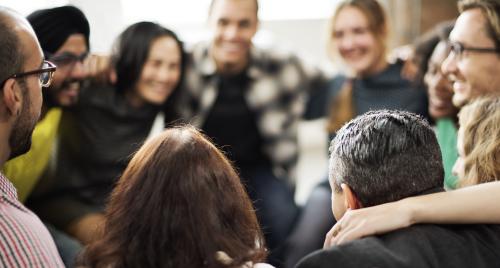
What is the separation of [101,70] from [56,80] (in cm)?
28

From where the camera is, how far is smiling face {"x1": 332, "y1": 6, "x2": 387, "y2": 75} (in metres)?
2.80

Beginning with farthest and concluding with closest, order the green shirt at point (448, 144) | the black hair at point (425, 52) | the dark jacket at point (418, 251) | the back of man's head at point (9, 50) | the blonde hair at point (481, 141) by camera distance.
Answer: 1. the black hair at point (425, 52)
2. the green shirt at point (448, 144)
3. the blonde hair at point (481, 141)
4. the back of man's head at point (9, 50)
5. the dark jacket at point (418, 251)

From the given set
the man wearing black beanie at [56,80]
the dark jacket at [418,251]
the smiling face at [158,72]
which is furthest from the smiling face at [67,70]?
the dark jacket at [418,251]

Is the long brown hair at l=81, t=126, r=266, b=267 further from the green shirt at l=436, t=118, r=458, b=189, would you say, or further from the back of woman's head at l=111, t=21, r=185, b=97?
the back of woman's head at l=111, t=21, r=185, b=97

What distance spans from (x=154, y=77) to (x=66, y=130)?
391mm

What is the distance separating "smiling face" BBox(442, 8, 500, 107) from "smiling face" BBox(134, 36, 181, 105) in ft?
3.48

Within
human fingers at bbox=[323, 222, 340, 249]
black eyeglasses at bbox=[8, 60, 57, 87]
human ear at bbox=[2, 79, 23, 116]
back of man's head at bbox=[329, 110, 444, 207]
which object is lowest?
human fingers at bbox=[323, 222, 340, 249]

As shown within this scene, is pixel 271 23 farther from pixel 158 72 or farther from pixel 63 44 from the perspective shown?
pixel 63 44

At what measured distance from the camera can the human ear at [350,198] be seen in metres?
1.34

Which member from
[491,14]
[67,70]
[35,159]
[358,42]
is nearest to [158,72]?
[67,70]

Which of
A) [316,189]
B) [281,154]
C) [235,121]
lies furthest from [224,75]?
[316,189]

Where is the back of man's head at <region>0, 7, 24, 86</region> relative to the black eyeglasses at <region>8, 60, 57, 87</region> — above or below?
above

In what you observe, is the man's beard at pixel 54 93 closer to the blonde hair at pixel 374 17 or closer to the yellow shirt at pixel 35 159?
the yellow shirt at pixel 35 159

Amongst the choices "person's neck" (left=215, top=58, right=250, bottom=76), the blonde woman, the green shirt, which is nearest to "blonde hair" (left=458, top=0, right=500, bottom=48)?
the green shirt
